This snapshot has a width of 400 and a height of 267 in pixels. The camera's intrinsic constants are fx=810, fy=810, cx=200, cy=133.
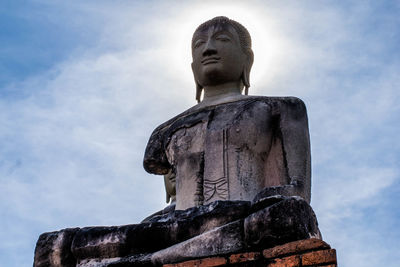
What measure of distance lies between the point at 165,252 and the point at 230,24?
368cm

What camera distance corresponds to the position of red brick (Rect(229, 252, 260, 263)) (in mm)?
6031

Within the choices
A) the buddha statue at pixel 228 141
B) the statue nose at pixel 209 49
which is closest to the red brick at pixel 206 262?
the buddha statue at pixel 228 141

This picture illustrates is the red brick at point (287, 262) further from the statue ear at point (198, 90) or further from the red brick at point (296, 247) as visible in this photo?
the statue ear at point (198, 90)

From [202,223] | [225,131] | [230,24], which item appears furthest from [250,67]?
[202,223]

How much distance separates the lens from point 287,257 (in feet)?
19.2

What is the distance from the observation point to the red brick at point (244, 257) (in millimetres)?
6031

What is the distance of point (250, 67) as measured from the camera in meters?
9.47

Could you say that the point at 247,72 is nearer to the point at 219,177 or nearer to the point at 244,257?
the point at 219,177

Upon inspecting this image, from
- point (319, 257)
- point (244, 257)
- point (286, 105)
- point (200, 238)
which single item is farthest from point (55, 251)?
point (286, 105)

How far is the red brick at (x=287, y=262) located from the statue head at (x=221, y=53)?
363 cm

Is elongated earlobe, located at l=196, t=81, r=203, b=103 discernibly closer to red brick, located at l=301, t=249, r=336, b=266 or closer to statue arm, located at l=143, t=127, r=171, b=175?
statue arm, located at l=143, t=127, r=171, b=175

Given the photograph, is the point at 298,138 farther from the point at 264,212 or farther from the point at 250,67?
the point at 264,212

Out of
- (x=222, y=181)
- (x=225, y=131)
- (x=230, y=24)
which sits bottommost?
(x=222, y=181)

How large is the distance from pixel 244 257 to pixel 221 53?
3.59 metres
